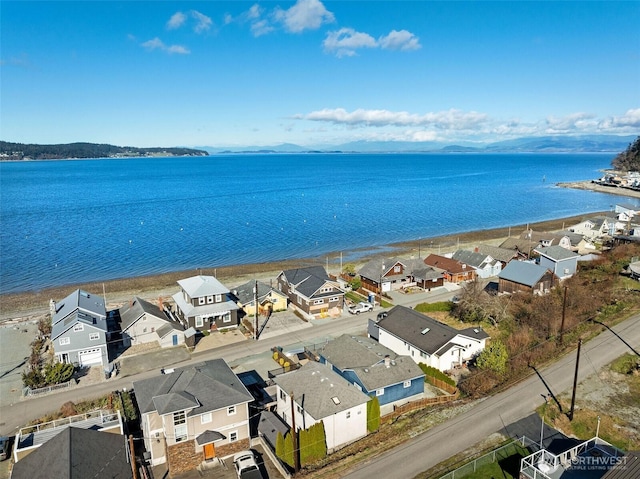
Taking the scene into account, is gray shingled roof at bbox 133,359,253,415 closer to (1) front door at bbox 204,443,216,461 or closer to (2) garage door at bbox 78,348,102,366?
(1) front door at bbox 204,443,216,461

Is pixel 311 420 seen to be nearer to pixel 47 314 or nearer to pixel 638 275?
pixel 47 314

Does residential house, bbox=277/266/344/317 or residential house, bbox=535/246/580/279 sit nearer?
residential house, bbox=277/266/344/317

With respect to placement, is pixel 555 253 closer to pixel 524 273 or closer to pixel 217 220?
pixel 524 273

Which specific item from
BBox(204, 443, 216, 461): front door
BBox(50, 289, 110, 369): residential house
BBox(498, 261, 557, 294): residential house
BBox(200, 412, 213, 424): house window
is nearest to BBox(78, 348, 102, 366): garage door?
BBox(50, 289, 110, 369): residential house

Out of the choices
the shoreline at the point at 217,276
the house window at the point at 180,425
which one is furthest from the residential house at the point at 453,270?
the house window at the point at 180,425

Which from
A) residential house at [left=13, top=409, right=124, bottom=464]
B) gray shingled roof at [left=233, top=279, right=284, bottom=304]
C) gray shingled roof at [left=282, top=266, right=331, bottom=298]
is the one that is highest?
residential house at [left=13, top=409, right=124, bottom=464]

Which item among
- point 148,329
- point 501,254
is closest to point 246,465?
point 148,329

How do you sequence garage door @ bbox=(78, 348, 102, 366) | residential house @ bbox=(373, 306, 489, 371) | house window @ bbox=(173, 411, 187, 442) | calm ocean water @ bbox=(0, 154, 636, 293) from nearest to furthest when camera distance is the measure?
house window @ bbox=(173, 411, 187, 442)
residential house @ bbox=(373, 306, 489, 371)
garage door @ bbox=(78, 348, 102, 366)
calm ocean water @ bbox=(0, 154, 636, 293)
